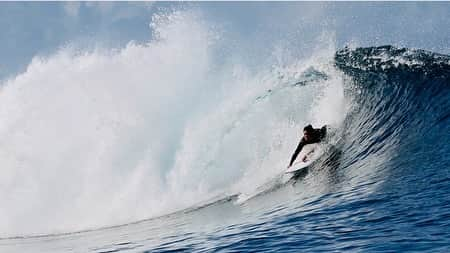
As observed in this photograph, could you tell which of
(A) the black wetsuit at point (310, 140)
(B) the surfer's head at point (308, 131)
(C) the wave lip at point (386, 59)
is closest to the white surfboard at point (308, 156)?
(A) the black wetsuit at point (310, 140)

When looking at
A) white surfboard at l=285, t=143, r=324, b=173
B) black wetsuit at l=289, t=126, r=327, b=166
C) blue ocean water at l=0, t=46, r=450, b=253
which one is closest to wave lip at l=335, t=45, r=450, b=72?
blue ocean water at l=0, t=46, r=450, b=253

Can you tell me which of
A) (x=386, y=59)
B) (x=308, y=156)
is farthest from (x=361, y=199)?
(x=386, y=59)

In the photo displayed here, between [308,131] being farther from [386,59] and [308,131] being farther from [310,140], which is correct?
[386,59]

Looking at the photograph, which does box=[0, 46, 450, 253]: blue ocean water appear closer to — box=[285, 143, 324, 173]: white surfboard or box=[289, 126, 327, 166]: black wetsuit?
box=[285, 143, 324, 173]: white surfboard

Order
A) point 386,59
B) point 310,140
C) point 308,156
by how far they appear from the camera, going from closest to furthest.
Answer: point 308,156
point 310,140
point 386,59

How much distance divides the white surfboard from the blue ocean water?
32 centimetres

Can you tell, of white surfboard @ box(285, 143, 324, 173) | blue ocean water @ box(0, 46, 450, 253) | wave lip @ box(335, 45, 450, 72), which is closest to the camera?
blue ocean water @ box(0, 46, 450, 253)

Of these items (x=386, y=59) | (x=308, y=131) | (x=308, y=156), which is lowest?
(x=308, y=156)

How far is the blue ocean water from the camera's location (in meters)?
5.41

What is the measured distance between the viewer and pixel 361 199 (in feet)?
23.5

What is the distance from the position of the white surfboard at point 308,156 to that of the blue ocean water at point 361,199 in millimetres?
319

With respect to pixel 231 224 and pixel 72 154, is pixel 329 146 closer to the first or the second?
pixel 231 224

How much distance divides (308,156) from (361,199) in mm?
6043

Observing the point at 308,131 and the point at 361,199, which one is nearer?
the point at 361,199
